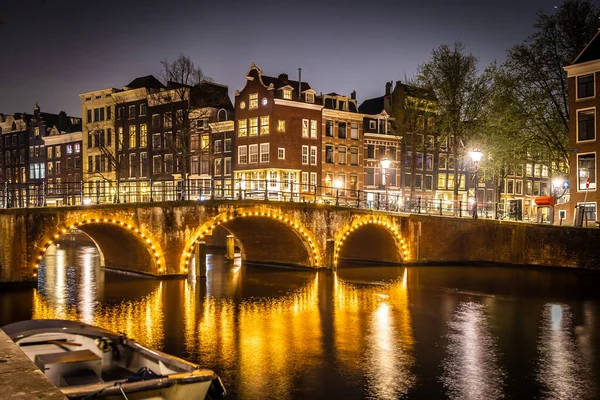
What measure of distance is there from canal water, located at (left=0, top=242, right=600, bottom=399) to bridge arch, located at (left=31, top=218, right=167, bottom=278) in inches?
36.4

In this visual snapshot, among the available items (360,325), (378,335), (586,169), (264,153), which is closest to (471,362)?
(378,335)

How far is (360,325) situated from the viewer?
749 inches

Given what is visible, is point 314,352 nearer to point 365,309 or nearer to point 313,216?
point 365,309

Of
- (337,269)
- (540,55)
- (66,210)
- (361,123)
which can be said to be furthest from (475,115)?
(66,210)

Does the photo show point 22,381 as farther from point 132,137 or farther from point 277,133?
point 132,137

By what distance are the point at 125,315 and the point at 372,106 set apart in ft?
144

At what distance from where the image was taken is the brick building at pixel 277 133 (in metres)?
48.8

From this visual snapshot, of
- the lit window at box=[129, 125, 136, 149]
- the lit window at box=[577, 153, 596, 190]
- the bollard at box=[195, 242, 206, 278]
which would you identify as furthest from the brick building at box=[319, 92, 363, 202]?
the bollard at box=[195, 242, 206, 278]

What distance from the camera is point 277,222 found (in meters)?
33.4

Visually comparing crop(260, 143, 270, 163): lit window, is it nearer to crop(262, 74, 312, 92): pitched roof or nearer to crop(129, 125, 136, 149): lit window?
crop(262, 74, 312, 92): pitched roof

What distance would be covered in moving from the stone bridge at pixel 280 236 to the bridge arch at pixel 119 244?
0.15 feet

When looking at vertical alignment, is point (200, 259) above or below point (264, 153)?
below

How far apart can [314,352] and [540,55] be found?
3161 centimetres

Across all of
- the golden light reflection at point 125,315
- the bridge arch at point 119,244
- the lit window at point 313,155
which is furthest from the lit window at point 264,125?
the golden light reflection at point 125,315
